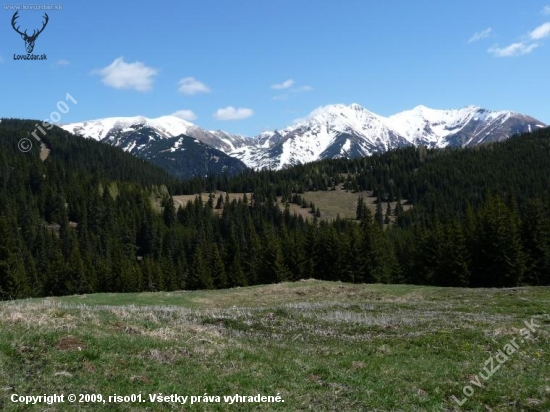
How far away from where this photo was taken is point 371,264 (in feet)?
313

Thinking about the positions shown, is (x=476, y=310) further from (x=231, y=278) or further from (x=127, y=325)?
(x=231, y=278)

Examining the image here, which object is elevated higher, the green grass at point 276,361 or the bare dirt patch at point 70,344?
the bare dirt patch at point 70,344

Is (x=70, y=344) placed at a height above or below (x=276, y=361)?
above

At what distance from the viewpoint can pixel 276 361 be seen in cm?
1709

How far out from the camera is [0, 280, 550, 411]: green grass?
12664 millimetres

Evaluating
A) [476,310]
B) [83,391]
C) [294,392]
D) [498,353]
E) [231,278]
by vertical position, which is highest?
[83,391]

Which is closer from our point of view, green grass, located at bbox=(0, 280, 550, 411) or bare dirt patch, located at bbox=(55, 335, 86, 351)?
green grass, located at bbox=(0, 280, 550, 411)

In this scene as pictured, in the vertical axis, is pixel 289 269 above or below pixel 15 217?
below

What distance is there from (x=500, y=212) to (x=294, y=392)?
76.8 m

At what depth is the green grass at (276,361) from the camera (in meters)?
12.7

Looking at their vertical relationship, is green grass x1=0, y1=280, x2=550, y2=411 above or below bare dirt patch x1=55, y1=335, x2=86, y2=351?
below

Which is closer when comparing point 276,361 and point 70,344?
point 70,344

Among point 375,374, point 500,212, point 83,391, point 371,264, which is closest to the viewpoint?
point 83,391

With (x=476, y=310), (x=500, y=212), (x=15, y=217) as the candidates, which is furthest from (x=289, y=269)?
(x=15, y=217)
